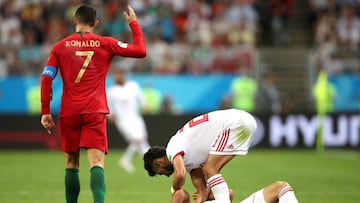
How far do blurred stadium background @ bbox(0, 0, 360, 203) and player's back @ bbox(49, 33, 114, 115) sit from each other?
12705 mm

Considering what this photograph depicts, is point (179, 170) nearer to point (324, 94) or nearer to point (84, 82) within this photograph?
point (84, 82)

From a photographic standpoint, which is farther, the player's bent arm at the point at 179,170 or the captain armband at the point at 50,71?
the captain armband at the point at 50,71

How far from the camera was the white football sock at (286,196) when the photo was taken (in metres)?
9.31

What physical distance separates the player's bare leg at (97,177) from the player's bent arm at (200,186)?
1.08 meters

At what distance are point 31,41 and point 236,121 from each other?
668 inches

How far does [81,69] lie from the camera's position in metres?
9.94

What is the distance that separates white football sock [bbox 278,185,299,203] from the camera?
9.31 metres

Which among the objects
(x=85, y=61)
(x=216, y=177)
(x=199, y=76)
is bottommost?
(x=216, y=177)

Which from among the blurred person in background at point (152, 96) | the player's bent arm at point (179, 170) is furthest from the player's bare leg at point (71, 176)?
the blurred person in background at point (152, 96)

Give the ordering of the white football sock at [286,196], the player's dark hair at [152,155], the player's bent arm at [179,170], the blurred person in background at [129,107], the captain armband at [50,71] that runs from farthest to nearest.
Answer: the blurred person in background at [129,107], the captain armband at [50,71], the player's dark hair at [152,155], the white football sock at [286,196], the player's bent arm at [179,170]

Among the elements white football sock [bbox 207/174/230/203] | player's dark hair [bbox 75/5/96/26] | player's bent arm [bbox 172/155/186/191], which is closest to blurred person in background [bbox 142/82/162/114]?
player's dark hair [bbox 75/5/96/26]

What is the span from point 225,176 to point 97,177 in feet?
25.6

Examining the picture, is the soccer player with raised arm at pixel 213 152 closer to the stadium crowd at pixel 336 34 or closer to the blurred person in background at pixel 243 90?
the blurred person in background at pixel 243 90

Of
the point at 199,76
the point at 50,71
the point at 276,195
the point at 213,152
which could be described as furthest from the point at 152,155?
the point at 199,76
